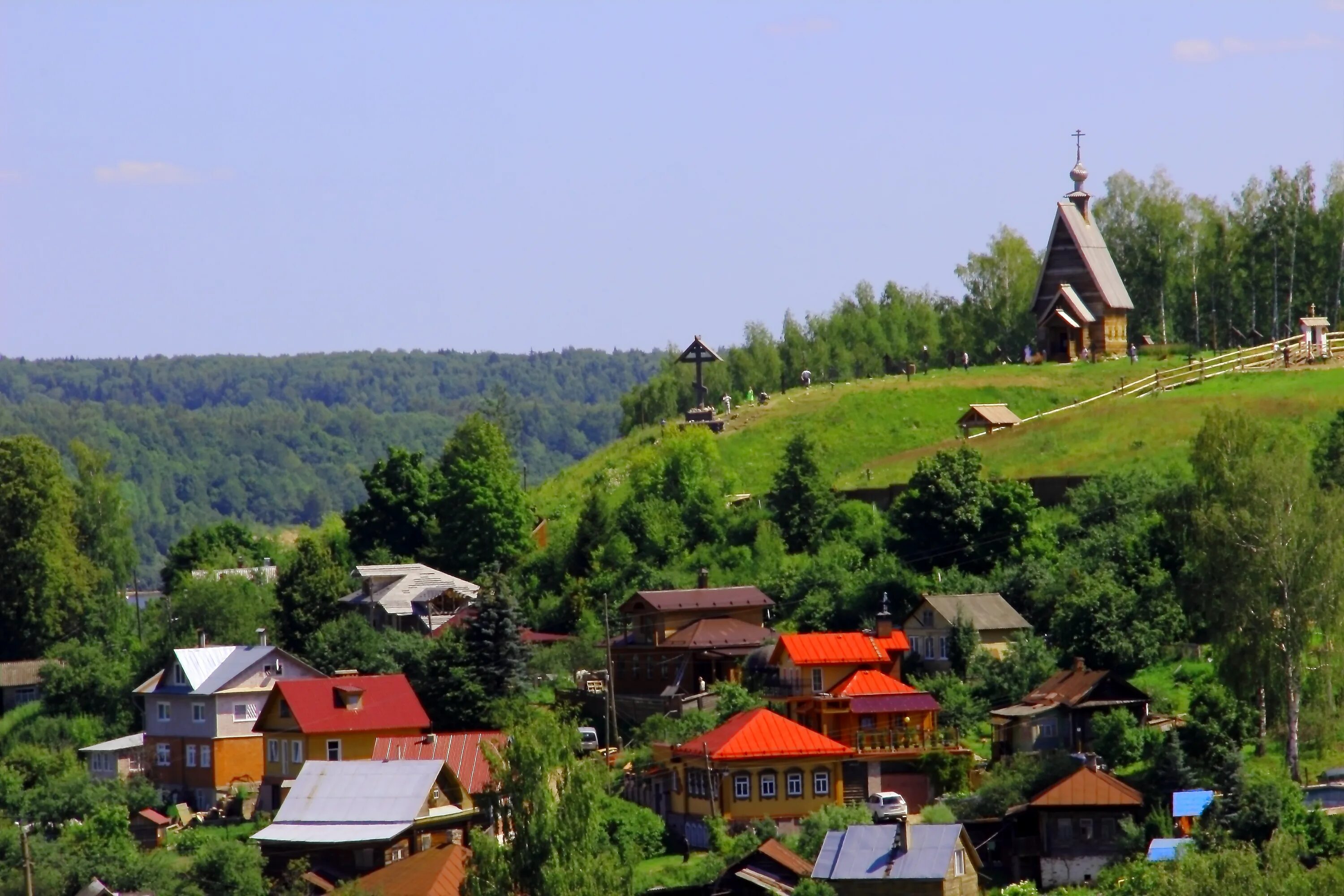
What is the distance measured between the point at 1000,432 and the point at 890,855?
34.5 metres

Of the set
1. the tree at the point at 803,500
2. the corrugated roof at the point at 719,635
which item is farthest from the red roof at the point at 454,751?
the tree at the point at 803,500

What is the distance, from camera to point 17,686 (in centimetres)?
7131

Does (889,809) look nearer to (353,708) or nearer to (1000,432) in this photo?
(353,708)

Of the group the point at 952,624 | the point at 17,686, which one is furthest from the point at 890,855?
the point at 17,686

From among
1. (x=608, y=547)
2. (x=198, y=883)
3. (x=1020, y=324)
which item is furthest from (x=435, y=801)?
(x=1020, y=324)

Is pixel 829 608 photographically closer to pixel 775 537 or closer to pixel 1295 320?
pixel 775 537

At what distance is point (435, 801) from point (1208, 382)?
3724 centimetres

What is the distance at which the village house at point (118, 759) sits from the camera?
202 ft

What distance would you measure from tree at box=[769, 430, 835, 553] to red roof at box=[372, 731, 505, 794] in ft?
48.7

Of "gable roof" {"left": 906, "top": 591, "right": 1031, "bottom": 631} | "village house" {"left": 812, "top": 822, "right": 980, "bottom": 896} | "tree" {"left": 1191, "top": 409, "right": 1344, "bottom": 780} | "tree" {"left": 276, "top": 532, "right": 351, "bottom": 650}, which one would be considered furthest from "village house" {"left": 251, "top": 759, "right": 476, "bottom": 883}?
"tree" {"left": 1191, "top": 409, "right": 1344, "bottom": 780}

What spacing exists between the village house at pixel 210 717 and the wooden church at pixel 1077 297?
37003mm

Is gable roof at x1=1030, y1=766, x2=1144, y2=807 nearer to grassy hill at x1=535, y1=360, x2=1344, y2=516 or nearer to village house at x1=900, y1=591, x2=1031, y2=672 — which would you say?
village house at x1=900, y1=591, x2=1031, y2=672

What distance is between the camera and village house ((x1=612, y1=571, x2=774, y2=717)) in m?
57.7

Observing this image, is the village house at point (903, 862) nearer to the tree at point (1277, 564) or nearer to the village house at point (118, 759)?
the tree at point (1277, 564)
